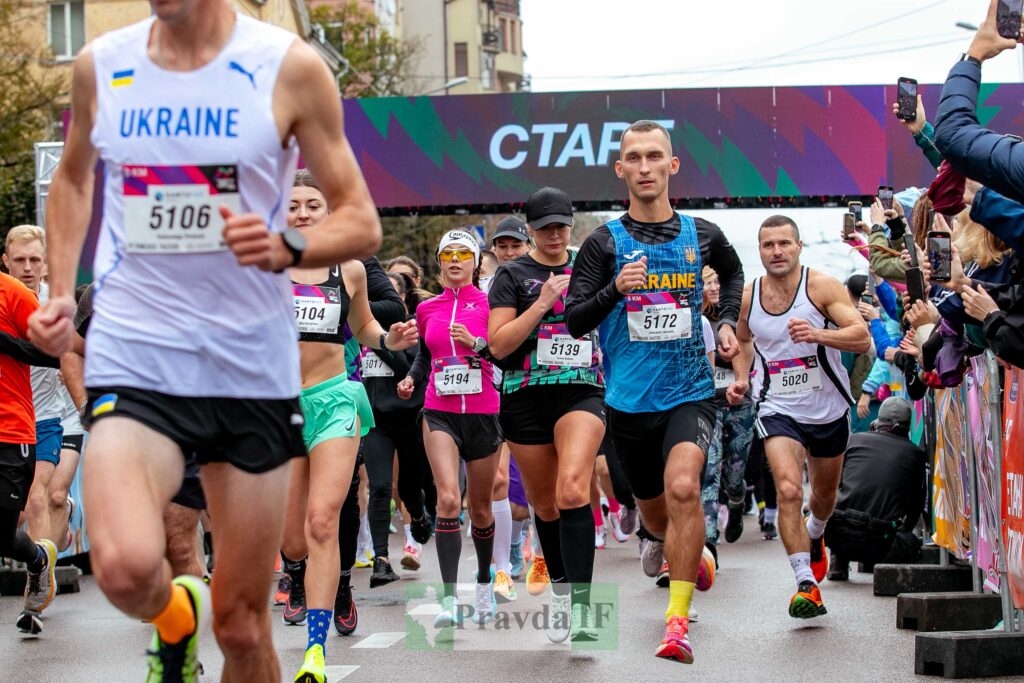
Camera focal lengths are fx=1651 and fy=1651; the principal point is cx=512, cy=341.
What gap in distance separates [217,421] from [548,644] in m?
4.55

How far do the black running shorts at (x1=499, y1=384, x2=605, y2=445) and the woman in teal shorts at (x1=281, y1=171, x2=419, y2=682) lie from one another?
0.90 metres

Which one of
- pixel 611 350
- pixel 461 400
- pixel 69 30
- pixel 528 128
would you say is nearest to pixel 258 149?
pixel 611 350

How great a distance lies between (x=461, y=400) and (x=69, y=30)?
123 feet

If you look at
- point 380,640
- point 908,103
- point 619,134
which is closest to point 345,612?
point 380,640

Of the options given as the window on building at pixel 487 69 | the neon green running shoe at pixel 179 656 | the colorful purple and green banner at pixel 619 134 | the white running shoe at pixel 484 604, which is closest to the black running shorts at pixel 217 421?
the neon green running shoe at pixel 179 656

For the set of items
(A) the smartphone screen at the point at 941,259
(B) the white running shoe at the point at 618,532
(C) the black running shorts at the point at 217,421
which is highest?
(A) the smartphone screen at the point at 941,259

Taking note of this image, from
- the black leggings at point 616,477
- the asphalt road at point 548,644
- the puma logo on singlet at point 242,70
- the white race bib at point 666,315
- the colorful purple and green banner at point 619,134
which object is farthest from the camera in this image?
the colorful purple and green banner at point 619,134

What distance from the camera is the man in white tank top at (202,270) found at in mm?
4379

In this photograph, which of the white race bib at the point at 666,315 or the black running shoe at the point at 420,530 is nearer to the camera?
the white race bib at the point at 666,315

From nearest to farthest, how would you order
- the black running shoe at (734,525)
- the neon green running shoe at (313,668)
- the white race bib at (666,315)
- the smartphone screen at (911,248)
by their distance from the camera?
the neon green running shoe at (313,668), the white race bib at (666,315), the smartphone screen at (911,248), the black running shoe at (734,525)

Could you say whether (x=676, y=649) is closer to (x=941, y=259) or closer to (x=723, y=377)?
(x=941, y=259)

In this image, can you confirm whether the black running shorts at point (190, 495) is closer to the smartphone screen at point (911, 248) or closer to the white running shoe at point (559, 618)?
the white running shoe at point (559, 618)

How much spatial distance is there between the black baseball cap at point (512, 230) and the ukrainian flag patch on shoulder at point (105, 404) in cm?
584

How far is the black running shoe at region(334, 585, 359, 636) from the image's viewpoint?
29.4 ft
